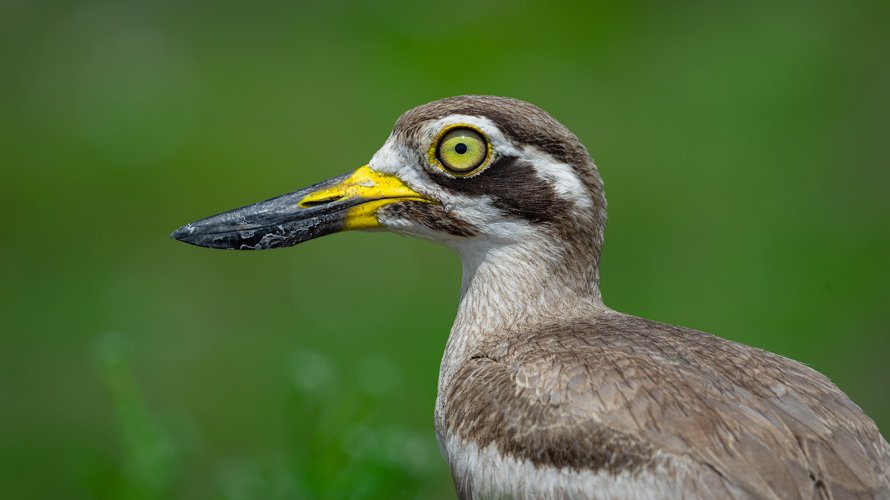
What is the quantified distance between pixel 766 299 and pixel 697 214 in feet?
4.52

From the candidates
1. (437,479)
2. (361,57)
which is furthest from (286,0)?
(437,479)

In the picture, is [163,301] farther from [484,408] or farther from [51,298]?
[484,408]

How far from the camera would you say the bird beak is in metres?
5.19

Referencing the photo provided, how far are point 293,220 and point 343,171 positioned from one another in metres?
6.70

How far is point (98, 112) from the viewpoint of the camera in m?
13.2

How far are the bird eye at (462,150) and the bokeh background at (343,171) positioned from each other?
2329 millimetres

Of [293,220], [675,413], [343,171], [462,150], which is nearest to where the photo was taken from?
[675,413]

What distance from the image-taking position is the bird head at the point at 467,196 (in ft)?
16.2

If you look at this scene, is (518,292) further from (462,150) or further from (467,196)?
(462,150)

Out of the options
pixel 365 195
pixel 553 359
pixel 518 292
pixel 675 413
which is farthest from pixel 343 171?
pixel 675 413

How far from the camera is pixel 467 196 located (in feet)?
16.4

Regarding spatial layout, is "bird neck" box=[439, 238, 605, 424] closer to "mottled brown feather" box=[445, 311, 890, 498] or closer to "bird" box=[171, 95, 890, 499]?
"bird" box=[171, 95, 890, 499]

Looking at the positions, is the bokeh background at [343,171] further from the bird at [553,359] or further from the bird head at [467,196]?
the bird at [553,359]

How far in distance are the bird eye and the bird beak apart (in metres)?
0.35
